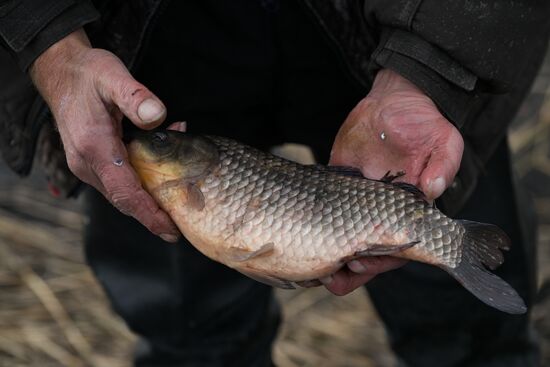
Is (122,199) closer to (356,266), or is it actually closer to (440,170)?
(356,266)

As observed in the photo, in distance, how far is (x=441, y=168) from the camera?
140 centimetres

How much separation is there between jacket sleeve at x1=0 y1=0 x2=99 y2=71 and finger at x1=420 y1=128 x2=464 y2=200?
589mm

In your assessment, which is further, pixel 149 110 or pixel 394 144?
pixel 394 144

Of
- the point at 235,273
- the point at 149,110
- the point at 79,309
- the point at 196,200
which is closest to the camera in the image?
the point at 149,110

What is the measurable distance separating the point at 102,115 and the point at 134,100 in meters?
0.08

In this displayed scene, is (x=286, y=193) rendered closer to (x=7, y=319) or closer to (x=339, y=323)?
(x=339, y=323)

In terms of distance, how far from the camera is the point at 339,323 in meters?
2.57

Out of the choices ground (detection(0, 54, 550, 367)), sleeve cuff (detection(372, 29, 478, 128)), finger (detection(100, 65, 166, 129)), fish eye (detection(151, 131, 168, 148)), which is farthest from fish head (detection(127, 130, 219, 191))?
ground (detection(0, 54, 550, 367))

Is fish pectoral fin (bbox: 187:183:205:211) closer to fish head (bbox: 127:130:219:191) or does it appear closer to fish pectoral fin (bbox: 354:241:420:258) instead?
fish head (bbox: 127:130:219:191)

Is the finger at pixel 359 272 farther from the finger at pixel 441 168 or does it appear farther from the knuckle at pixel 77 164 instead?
the knuckle at pixel 77 164

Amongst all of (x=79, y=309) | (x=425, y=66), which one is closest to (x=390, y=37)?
(x=425, y=66)

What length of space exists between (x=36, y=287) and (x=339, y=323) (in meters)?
0.90

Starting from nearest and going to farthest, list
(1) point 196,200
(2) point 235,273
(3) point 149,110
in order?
(3) point 149,110, (1) point 196,200, (2) point 235,273

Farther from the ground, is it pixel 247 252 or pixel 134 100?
pixel 134 100
